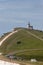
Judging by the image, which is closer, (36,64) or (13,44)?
(36,64)

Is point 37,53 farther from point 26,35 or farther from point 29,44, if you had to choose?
point 26,35

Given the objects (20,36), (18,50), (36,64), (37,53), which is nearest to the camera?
(36,64)

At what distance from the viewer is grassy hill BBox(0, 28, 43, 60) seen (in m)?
135

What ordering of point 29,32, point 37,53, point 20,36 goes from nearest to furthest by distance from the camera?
point 37,53
point 20,36
point 29,32

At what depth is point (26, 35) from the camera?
17800 centimetres

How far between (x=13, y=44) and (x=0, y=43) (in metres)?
6.31

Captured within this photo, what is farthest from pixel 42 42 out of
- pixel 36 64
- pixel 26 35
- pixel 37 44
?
pixel 36 64

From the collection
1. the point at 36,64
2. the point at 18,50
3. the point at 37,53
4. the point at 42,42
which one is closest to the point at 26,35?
the point at 42,42

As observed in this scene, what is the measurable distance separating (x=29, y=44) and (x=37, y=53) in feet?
86.0

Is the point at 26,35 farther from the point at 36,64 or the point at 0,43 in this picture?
the point at 36,64

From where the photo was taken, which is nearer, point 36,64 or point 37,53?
point 36,64

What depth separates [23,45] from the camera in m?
156

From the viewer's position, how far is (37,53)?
132375 millimetres

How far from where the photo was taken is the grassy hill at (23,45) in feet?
444
